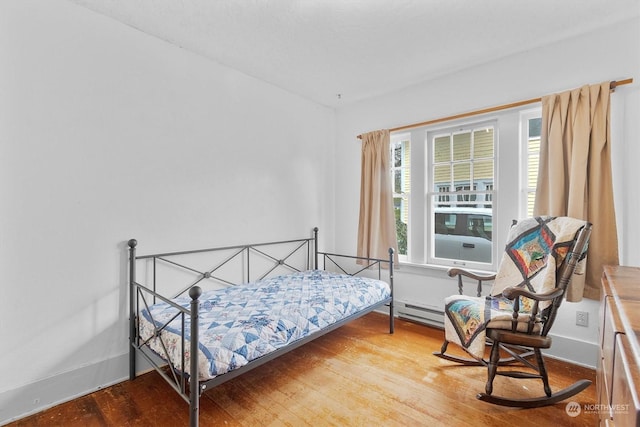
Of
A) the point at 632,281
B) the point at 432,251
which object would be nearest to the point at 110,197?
the point at 432,251

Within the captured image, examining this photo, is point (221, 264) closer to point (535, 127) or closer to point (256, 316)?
point (256, 316)

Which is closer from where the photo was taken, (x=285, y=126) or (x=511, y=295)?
(x=511, y=295)

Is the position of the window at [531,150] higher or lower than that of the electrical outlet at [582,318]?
higher

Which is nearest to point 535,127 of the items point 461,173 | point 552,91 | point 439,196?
point 552,91

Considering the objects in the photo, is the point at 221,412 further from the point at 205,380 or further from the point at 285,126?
the point at 285,126

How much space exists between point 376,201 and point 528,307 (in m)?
1.69

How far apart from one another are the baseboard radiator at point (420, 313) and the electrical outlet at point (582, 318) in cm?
102

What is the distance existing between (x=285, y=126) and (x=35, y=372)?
276 cm

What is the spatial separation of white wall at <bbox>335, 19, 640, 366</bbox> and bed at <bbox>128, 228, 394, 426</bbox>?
43.0 inches

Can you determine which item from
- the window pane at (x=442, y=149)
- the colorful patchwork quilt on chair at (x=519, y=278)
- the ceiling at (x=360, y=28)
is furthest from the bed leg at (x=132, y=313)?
the window pane at (x=442, y=149)

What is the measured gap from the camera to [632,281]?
1.51 m

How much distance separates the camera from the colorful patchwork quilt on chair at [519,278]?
191 centimetres

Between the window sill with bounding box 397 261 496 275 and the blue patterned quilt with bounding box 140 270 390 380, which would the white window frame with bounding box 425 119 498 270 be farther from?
the blue patterned quilt with bounding box 140 270 390 380

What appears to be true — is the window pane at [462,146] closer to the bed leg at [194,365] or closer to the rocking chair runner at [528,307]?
the rocking chair runner at [528,307]
